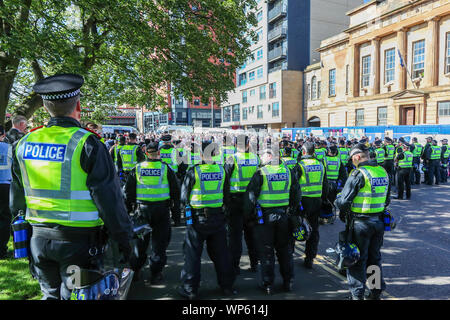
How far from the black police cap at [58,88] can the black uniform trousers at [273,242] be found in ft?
10.2

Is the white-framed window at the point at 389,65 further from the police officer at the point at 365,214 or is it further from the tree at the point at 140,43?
the police officer at the point at 365,214

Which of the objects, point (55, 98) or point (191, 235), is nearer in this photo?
point (55, 98)

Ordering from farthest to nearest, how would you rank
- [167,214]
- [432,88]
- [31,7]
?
1. [432,88]
2. [31,7]
3. [167,214]

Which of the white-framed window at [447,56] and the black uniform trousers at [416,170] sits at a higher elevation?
the white-framed window at [447,56]

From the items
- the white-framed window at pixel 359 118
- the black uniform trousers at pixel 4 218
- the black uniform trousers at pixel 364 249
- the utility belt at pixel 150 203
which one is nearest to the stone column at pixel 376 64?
the white-framed window at pixel 359 118

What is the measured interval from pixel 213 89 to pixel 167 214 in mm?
7266

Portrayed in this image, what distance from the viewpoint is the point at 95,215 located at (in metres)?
2.34

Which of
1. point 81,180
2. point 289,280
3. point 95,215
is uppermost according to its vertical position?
point 81,180

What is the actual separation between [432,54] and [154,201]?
95.7 ft

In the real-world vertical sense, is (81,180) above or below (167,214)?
above

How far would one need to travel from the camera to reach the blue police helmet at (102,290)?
85.0 inches
